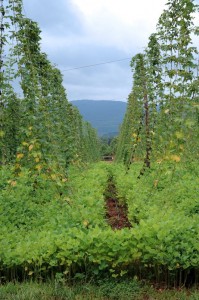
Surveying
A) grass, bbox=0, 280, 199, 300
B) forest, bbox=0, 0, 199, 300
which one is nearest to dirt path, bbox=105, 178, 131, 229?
forest, bbox=0, 0, 199, 300

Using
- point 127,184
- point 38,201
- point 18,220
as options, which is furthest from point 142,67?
point 18,220

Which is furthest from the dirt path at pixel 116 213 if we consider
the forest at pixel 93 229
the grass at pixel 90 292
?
the grass at pixel 90 292

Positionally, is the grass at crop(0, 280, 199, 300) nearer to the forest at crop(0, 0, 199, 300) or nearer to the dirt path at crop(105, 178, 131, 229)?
the forest at crop(0, 0, 199, 300)

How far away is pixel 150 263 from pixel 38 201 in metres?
3.86

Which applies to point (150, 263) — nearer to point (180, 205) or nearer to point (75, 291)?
point (75, 291)

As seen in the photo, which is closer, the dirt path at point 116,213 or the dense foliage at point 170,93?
the dense foliage at point 170,93

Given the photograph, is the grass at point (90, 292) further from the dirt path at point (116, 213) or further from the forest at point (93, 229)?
the dirt path at point (116, 213)

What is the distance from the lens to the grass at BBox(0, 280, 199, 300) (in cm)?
460

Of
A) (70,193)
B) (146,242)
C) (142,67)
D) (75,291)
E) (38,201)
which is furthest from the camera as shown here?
(142,67)

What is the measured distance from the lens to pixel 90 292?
15.7 ft

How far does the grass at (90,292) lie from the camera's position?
15.1 ft

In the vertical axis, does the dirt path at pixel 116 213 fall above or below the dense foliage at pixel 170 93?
below

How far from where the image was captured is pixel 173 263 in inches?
196

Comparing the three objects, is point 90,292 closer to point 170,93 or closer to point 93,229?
point 93,229
